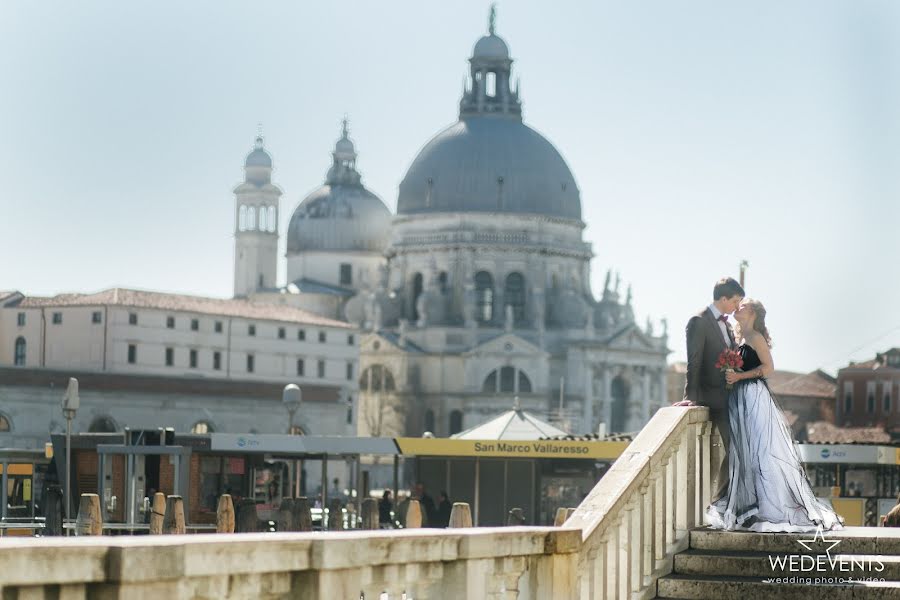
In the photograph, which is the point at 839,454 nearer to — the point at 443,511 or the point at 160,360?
the point at 443,511

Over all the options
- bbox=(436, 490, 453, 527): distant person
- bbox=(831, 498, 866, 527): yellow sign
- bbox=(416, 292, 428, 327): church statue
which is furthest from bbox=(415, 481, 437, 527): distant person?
bbox=(416, 292, 428, 327): church statue

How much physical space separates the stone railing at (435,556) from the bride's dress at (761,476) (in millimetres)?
218

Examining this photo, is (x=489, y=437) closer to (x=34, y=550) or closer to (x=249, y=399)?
(x=34, y=550)

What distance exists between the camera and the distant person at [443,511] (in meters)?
37.4

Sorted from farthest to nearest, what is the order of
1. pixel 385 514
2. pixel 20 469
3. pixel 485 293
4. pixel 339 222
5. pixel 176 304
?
pixel 339 222 → pixel 485 293 → pixel 176 304 → pixel 385 514 → pixel 20 469

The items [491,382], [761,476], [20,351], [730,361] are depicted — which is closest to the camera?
[761,476]

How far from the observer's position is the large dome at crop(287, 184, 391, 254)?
12756cm

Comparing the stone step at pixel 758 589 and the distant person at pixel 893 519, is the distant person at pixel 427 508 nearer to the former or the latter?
the distant person at pixel 893 519

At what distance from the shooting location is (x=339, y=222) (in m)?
128

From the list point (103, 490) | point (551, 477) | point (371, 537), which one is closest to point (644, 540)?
point (371, 537)

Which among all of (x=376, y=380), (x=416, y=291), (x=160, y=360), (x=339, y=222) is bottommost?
(x=160, y=360)

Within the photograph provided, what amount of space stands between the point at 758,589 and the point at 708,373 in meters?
2.06

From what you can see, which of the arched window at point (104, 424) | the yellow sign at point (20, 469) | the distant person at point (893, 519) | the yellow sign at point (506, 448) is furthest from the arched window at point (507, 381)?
the distant person at point (893, 519)

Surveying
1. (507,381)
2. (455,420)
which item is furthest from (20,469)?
(507,381)
